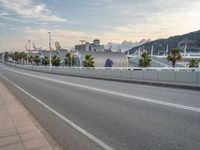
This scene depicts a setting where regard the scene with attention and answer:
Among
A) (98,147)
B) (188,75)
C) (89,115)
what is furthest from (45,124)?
(188,75)

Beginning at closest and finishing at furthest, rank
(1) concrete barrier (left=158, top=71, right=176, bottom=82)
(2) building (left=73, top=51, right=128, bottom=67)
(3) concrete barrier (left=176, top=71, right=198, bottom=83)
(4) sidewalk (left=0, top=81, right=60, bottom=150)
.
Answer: (4) sidewalk (left=0, top=81, right=60, bottom=150), (3) concrete barrier (left=176, top=71, right=198, bottom=83), (1) concrete barrier (left=158, top=71, right=176, bottom=82), (2) building (left=73, top=51, right=128, bottom=67)

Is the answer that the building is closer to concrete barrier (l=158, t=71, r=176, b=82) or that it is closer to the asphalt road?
concrete barrier (l=158, t=71, r=176, b=82)

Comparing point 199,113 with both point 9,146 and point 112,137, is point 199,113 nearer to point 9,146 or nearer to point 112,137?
point 112,137

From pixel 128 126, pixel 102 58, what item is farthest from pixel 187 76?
pixel 102 58

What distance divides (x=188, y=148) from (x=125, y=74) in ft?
101

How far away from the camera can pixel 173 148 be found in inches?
220

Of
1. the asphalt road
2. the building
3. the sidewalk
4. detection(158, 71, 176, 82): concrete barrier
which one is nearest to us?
the sidewalk

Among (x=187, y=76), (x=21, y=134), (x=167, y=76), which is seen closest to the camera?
(x=21, y=134)

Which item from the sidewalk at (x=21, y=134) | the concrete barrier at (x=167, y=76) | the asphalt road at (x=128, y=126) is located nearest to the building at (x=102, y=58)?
the concrete barrier at (x=167, y=76)

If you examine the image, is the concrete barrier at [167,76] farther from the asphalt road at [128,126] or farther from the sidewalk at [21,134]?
the sidewalk at [21,134]

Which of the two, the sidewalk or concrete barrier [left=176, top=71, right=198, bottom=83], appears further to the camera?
concrete barrier [left=176, top=71, right=198, bottom=83]

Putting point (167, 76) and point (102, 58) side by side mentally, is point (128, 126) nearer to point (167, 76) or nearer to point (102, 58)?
point (167, 76)

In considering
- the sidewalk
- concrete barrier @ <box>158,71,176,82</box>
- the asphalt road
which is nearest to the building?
concrete barrier @ <box>158,71,176,82</box>

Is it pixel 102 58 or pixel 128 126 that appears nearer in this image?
pixel 128 126
